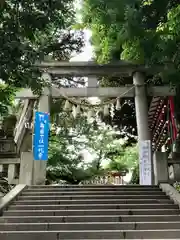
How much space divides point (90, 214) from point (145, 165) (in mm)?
3798

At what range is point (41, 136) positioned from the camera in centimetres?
1010

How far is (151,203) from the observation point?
709 cm

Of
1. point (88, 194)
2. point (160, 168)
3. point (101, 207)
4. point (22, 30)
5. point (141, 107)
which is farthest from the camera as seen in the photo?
point (141, 107)

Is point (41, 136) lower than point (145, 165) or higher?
higher

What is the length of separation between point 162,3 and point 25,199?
5205 millimetres

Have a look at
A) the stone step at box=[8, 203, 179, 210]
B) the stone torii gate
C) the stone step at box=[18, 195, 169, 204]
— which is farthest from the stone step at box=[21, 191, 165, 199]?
the stone torii gate

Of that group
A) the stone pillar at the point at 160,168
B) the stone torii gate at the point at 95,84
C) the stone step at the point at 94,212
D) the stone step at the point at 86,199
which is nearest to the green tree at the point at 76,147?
the stone torii gate at the point at 95,84

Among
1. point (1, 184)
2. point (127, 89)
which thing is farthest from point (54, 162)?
point (127, 89)

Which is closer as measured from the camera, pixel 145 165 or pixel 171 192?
pixel 171 192

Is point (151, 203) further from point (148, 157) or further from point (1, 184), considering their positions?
point (1, 184)

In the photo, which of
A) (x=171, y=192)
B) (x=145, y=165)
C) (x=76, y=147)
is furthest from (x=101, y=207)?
(x=76, y=147)

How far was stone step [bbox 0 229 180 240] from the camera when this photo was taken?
525cm

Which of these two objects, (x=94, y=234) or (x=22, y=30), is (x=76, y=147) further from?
(x=22, y=30)

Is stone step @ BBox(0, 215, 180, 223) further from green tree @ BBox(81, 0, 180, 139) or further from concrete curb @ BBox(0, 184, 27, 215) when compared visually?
green tree @ BBox(81, 0, 180, 139)
